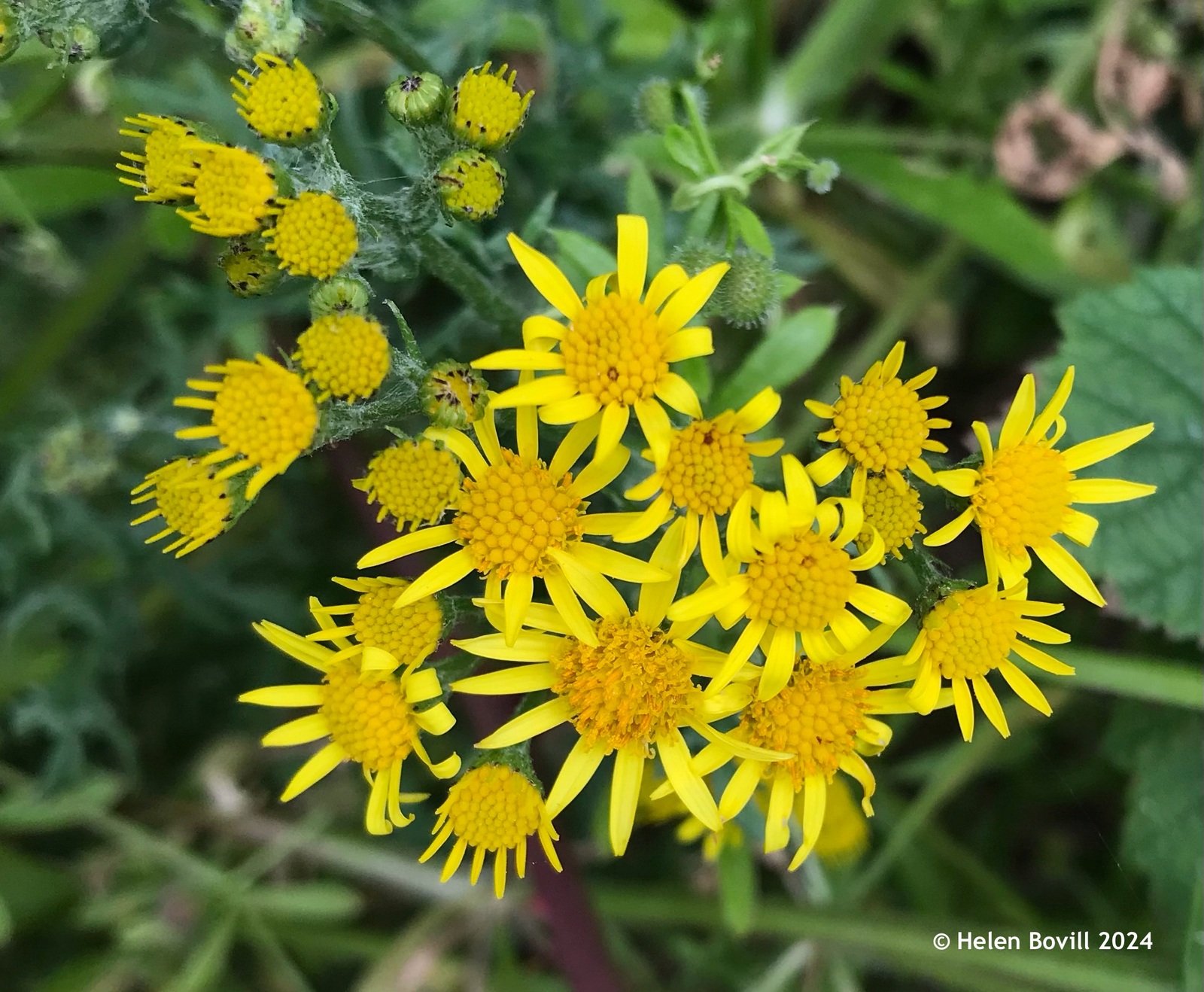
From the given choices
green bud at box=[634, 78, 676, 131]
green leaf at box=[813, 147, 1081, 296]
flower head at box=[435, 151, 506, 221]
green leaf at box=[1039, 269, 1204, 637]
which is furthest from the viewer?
green leaf at box=[813, 147, 1081, 296]

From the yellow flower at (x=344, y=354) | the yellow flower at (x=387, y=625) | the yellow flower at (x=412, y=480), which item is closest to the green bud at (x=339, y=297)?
the yellow flower at (x=344, y=354)

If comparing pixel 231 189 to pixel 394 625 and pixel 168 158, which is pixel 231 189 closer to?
pixel 168 158

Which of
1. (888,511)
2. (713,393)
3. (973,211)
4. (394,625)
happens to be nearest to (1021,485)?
(888,511)

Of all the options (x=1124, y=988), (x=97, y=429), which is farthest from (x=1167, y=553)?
(x=97, y=429)

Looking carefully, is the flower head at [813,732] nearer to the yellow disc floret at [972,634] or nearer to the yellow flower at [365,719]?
the yellow disc floret at [972,634]

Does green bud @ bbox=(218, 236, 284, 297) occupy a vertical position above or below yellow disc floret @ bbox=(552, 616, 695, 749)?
above

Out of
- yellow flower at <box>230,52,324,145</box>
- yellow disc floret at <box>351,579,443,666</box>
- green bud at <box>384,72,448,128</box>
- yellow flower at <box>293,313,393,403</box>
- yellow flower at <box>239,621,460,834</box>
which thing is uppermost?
green bud at <box>384,72,448,128</box>

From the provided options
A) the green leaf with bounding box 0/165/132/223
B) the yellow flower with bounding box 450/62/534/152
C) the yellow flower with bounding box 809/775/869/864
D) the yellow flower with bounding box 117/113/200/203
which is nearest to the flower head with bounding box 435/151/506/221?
the yellow flower with bounding box 450/62/534/152

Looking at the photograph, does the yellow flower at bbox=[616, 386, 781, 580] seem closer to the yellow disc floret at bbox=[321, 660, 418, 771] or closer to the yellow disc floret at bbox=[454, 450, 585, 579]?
the yellow disc floret at bbox=[454, 450, 585, 579]
